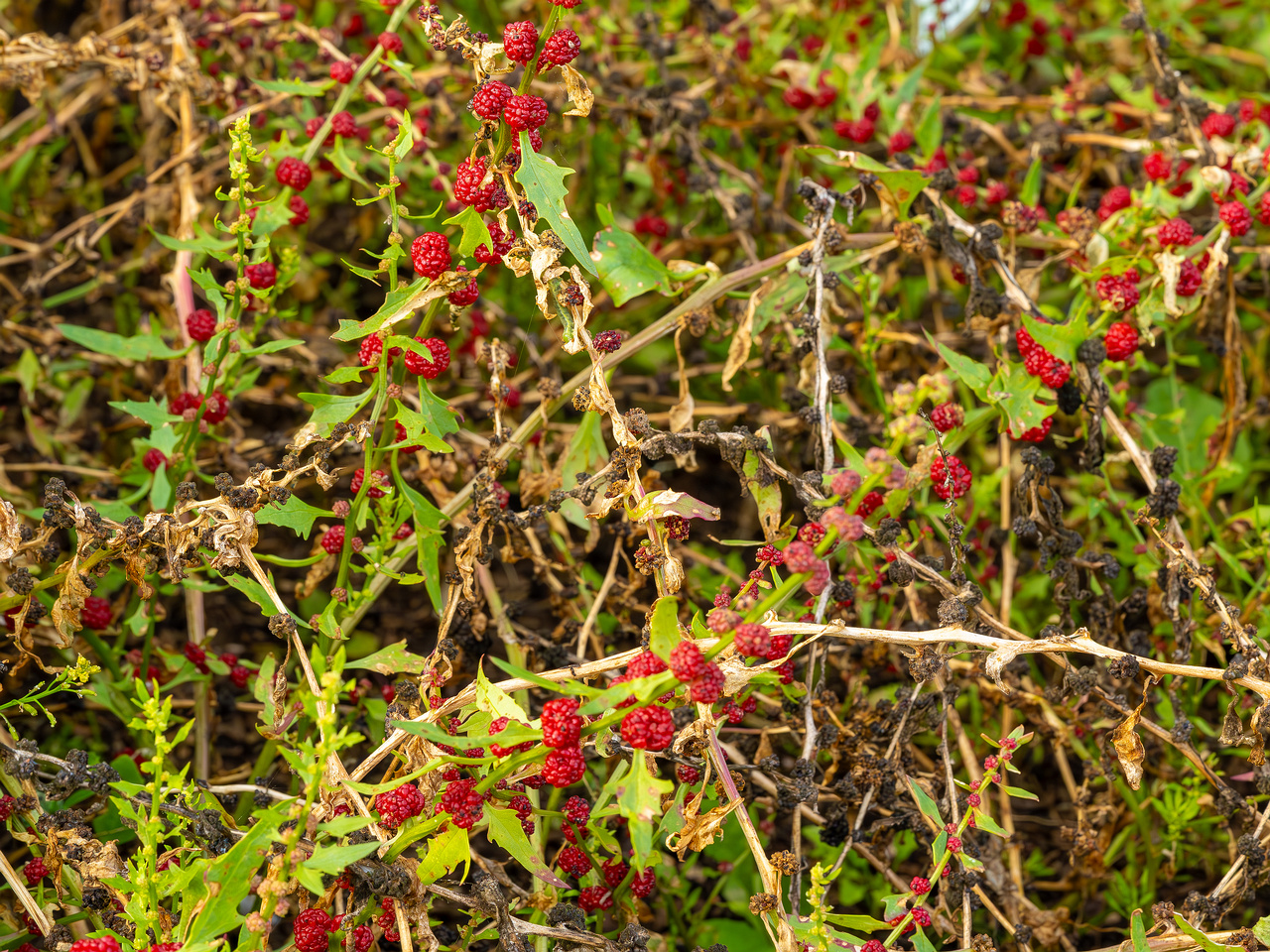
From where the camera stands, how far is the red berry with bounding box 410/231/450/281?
188 centimetres

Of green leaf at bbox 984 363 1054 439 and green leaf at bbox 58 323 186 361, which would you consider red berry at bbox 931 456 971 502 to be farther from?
green leaf at bbox 58 323 186 361

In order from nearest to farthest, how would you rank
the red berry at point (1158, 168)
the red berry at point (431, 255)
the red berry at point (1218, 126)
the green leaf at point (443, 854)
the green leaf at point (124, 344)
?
the green leaf at point (443, 854) < the red berry at point (431, 255) < the green leaf at point (124, 344) < the red berry at point (1158, 168) < the red berry at point (1218, 126)

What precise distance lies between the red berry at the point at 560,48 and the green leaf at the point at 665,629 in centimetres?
99

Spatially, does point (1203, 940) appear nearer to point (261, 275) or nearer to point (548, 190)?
point (548, 190)

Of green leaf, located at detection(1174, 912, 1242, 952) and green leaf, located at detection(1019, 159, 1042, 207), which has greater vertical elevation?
A: green leaf, located at detection(1019, 159, 1042, 207)

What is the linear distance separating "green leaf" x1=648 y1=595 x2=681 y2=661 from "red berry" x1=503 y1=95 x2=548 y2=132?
884 millimetres

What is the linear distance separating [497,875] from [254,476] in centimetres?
95

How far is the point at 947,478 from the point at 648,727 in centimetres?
88

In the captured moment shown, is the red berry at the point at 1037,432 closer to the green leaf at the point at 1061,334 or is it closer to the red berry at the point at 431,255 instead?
the green leaf at the point at 1061,334

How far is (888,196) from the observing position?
2.66 meters

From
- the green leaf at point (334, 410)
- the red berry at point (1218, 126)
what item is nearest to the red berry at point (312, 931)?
the green leaf at point (334, 410)

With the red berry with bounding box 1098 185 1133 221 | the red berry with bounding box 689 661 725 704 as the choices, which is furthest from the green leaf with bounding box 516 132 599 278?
the red berry with bounding box 1098 185 1133 221

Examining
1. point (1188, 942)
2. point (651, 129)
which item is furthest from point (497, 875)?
point (651, 129)

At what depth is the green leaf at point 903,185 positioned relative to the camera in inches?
100
